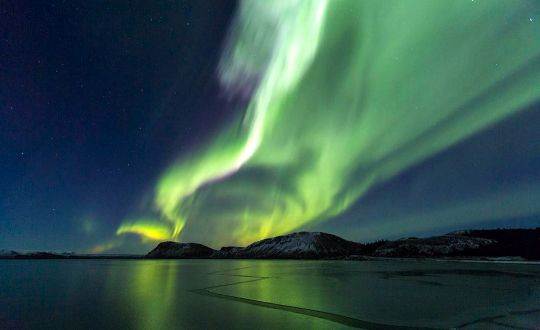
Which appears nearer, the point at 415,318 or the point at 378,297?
the point at 415,318

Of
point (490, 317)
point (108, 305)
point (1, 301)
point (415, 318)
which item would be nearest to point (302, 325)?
point (415, 318)

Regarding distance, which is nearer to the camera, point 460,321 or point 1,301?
point 460,321

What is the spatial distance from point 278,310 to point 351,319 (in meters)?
5.01

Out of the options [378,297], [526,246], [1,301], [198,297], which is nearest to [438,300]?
[378,297]

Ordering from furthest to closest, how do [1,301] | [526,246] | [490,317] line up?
[526,246], [1,301], [490,317]

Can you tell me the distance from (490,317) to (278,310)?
11.7 m

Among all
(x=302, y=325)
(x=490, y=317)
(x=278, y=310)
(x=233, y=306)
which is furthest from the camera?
(x=233, y=306)

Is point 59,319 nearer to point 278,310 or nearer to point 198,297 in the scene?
point 198,297

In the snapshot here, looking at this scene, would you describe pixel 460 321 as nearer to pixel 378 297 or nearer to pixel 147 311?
pixel 378 297

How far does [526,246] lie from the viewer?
178 metres

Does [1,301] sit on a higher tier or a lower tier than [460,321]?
higher

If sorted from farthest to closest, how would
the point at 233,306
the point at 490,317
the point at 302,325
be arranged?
the point at 233,306 < the point at 490,317 < the point at 302,325

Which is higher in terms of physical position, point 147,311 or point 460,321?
point 147,311

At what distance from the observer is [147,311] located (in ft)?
70.0
